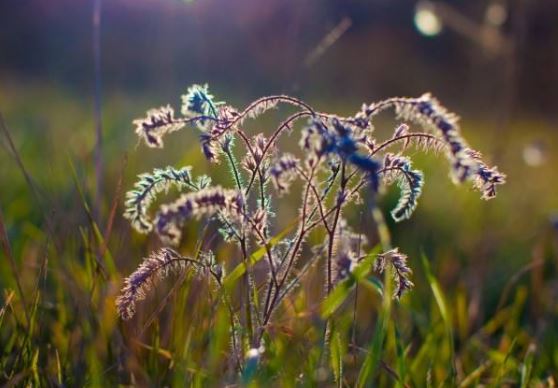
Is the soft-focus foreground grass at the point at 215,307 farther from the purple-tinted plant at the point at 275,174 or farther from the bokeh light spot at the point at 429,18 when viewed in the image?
the bokeh light spot at the point at 429,18

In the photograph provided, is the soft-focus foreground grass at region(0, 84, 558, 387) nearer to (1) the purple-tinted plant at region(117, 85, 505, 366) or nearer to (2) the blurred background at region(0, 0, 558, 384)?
(2) the blurred background at region(0, 0, 558, 384)

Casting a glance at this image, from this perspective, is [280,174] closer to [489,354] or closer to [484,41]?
[489,354]

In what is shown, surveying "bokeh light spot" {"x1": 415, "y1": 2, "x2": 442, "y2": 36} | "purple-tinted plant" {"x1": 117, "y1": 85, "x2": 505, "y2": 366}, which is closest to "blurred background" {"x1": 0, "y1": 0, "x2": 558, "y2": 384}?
"bokeh light spot" {"x1": 415, "y1": 2, "x2": 442, "y2": 36}

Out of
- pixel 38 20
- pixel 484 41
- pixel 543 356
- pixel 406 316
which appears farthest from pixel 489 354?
pixel 38 20

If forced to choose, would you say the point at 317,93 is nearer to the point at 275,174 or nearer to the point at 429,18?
the point at 429,18

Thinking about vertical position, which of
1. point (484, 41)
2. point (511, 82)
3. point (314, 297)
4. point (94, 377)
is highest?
point (484, 41)

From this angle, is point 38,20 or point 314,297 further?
point 38,20
